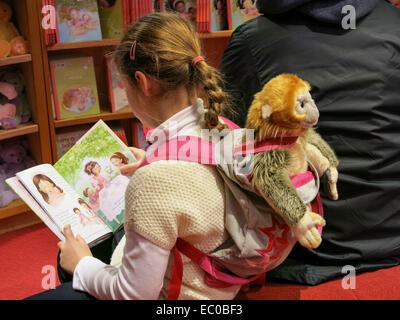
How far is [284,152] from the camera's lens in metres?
0.93

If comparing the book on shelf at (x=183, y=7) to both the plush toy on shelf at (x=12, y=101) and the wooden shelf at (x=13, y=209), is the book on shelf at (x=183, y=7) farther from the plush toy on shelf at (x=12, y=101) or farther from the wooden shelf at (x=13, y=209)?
the wooden shelf at (x=13, y=209)

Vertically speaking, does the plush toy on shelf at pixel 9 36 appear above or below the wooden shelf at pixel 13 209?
above

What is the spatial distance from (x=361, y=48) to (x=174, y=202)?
2.33ft

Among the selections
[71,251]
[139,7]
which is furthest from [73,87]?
[71,251]

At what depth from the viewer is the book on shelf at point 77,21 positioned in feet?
7.61

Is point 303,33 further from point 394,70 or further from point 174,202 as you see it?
point 174,202

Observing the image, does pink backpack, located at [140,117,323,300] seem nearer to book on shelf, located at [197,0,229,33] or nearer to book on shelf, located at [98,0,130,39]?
book on shelf, located at [98,0,130,39]

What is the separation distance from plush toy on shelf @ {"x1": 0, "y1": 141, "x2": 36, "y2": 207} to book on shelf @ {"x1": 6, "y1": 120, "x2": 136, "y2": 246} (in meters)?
1.21

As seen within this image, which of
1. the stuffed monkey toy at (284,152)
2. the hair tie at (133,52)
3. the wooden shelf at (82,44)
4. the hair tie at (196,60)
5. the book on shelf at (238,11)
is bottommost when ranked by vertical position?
the stuffed monkey toy at (284,152)

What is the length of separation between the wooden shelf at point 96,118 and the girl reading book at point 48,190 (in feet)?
4.05

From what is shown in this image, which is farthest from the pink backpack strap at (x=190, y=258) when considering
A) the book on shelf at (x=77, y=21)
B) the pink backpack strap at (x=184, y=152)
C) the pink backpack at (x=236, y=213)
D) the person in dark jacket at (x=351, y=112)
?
the book on shelf at (x=77, y=21)

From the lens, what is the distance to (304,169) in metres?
0.99

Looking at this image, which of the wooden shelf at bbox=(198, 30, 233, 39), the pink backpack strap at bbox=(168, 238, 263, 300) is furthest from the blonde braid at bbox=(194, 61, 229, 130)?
the wooden shelf at bbox=(198, 30, 233, 39)

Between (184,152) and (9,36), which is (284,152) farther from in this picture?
(9,36)
